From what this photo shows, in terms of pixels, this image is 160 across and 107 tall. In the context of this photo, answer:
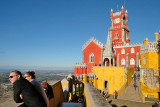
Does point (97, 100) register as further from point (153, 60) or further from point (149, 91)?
point (153, 60)

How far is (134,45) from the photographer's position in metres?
29.0

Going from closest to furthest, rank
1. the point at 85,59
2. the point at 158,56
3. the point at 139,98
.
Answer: the point at 139,98
the point at 158,56
the point at 85,59

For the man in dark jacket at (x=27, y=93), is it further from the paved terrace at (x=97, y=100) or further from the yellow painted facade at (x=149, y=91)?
the yellow painted facade at (x=149, y=91)

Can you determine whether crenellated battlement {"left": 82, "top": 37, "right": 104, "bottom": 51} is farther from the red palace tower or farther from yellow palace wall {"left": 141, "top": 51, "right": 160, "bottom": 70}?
yellow palace wall {"left": 141, "top": 51, "right": 160, "bottom": 70}

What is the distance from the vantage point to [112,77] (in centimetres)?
2125

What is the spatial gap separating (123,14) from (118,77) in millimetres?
22631

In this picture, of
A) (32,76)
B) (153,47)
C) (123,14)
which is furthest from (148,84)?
(123,14)

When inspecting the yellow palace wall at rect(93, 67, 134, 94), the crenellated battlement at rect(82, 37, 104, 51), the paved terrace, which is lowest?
the yellow palace wall at rect(93, 67, 134, 94)

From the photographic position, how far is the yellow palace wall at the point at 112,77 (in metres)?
20.6

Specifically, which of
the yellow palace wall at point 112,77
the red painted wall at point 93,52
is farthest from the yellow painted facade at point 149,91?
the red painted wall at point 93,52

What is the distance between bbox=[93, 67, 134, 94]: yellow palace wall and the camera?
67.7 feet

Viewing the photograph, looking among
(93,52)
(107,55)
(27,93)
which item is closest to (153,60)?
(107,55)

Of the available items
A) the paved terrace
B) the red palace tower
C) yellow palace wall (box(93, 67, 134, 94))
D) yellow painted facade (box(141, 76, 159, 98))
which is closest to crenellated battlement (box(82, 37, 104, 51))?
the red palace tower

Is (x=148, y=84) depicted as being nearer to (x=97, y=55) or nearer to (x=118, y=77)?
(x=118, y=77)
